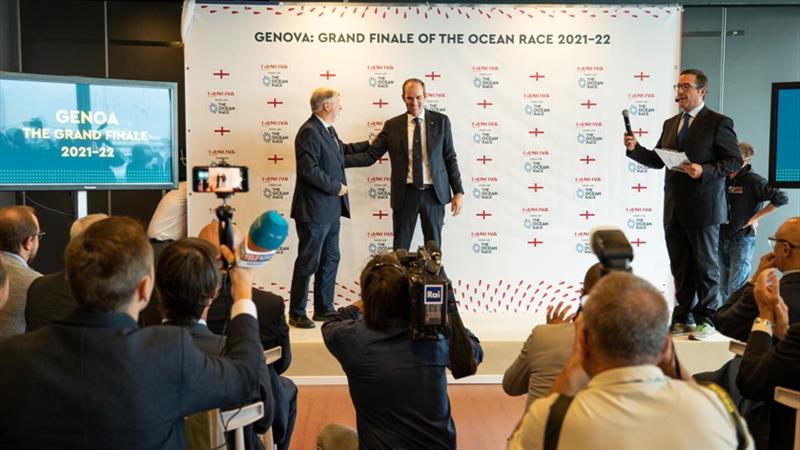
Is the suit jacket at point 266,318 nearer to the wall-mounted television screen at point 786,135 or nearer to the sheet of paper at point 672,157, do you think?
the sheet of paper at point 672,157

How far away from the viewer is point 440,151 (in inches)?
202

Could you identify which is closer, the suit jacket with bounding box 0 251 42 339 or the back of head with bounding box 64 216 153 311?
the back of head with bounding box 64 216 153 311

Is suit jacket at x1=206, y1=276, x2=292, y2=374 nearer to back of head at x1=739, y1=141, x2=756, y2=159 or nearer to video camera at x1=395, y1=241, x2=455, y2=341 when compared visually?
video camera at x1=395, y1=241, x2=455, y2=341

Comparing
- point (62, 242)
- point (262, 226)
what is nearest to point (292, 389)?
point (262, 226)

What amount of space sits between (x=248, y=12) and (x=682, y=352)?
A: 149 inches

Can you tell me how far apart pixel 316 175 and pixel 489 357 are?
1645mm

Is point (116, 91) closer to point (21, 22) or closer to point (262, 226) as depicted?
point (21, 22)

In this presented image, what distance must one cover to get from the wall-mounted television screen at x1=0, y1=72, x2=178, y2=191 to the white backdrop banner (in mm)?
685

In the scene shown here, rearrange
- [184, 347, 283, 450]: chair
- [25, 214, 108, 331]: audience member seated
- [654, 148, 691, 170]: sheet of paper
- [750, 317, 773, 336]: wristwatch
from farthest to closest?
[654, 148, 691, 170]: sheet of paper < [25, 214, 108, 331]: audience member seated < [750, 317, 773, 336]: wristwatch < [184, 347, 283, 450]: chair

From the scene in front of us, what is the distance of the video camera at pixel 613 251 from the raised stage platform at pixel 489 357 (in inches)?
120

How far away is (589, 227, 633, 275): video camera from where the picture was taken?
1.53 m

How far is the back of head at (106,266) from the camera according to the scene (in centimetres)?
154

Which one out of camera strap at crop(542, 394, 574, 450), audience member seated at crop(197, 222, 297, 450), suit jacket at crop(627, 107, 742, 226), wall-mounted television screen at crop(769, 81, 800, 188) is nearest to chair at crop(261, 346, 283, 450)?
audience member seated at crop(197, 222, 297, 450)

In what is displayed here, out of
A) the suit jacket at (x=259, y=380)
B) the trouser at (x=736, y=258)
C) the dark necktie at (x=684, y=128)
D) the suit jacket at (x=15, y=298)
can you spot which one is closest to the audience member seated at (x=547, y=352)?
the suit jacket at (x=259, y=380)
